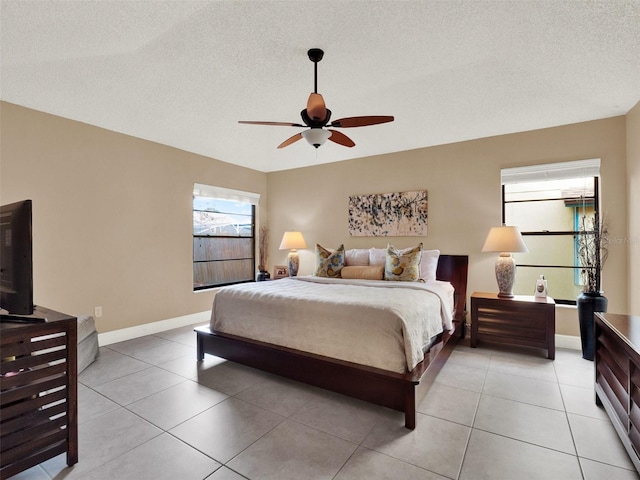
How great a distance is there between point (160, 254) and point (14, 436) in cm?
303

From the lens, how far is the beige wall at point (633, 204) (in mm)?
3096

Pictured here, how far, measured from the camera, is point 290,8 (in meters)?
2.05

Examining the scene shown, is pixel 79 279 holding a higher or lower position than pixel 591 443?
higher

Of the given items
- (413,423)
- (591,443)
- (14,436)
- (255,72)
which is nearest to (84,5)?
(255,72)

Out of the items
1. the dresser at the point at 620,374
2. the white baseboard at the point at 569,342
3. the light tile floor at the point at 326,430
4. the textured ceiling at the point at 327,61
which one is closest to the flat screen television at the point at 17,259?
the light tile floor at the point at 326,430

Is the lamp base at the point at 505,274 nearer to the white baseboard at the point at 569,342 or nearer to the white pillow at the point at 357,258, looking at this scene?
the white baseboard at the point at 569,342

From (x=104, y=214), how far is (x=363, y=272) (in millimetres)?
3228

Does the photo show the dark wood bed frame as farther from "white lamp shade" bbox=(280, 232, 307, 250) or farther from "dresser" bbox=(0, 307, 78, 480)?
"white lamp shade" bbox=(280, 232, 307, 250)

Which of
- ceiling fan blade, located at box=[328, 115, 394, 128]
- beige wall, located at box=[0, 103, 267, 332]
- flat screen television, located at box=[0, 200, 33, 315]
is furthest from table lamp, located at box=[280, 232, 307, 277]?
flat screen television, located at box=[0, 200, 33, 315]

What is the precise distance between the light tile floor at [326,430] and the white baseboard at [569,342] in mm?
634

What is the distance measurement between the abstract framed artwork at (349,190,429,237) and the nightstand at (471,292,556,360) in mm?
1320

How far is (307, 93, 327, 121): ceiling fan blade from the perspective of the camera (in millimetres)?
2402

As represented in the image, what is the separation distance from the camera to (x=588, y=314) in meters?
3.23

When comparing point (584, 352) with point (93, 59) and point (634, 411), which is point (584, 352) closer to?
point (634, 411)
